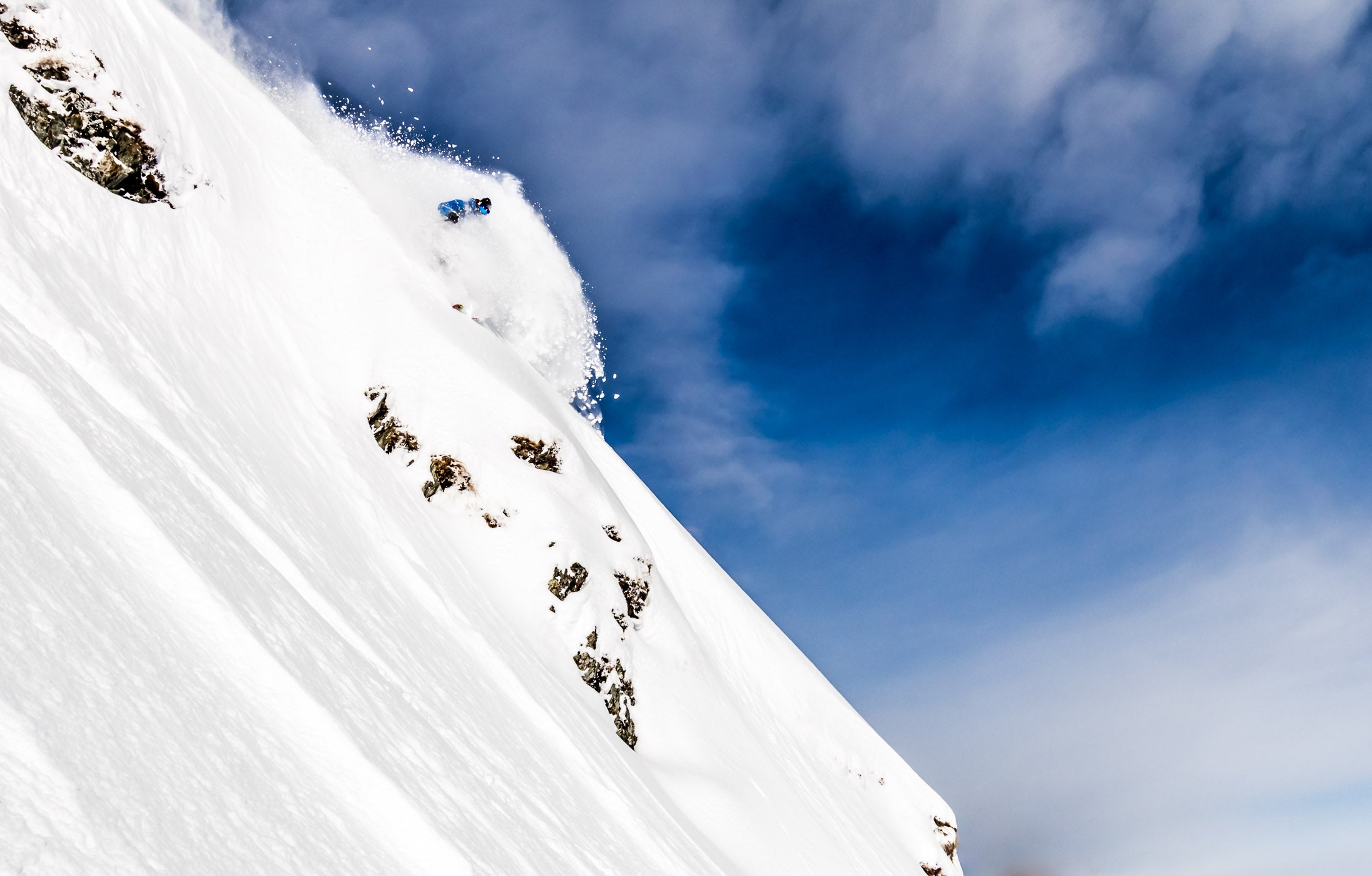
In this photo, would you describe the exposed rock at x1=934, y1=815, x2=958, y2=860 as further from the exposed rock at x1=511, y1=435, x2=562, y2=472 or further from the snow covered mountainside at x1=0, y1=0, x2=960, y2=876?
the exposed rock at x1=511, y1=435, x2=562, y2=472

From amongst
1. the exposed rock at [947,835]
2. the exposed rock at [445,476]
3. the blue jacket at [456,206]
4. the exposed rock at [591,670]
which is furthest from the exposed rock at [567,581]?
the exposed rock at [947,835]

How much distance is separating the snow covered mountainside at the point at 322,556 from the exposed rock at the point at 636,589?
6 centimetres

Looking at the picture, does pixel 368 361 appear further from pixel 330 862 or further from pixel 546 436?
pixel 330 862

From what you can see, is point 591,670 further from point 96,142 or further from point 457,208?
point 457,208

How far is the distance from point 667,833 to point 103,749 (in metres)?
9.06

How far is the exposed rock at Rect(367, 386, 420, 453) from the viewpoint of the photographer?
14086 mm

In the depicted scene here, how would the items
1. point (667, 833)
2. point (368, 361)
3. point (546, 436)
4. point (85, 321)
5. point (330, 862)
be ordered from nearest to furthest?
1. point (330, 862)
2. point (85, 321)
3. point (667, 833)
4. point (368, 361)
5. point (546, 436)

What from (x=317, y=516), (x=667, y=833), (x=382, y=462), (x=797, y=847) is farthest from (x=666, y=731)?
(x=317, y=516)

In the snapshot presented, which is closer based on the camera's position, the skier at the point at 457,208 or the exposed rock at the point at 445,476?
the exposed rock at the point at 445,476

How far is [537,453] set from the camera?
638 inches

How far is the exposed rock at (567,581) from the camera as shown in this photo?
47.4 ft

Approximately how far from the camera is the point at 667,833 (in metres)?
10.6

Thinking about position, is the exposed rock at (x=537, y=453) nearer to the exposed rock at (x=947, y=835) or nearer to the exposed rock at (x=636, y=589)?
the exposed rock at (x=636, y=589)

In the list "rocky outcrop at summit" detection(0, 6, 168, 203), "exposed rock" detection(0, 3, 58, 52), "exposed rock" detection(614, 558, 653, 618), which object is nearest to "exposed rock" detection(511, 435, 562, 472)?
"exposed rock" detection(614, 558, 653, 618)
